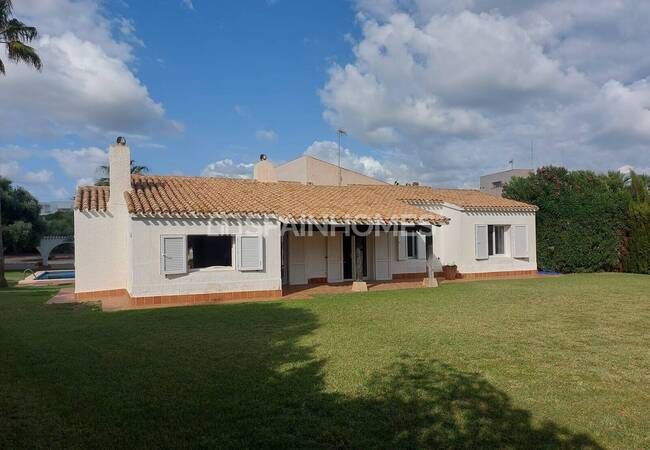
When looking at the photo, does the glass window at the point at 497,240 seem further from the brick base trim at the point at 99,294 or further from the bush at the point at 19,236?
the bush at the point at 19,236

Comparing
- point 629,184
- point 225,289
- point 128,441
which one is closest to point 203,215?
point 225,289

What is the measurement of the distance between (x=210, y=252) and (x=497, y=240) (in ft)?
48.6

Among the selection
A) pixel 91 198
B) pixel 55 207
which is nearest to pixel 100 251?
pixel 91 198

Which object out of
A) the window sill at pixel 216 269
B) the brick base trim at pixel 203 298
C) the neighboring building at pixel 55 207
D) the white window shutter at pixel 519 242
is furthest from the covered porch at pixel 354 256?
the neighboring building at pixel 55 207

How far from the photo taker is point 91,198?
690 inches

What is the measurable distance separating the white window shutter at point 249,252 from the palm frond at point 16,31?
1573 cm

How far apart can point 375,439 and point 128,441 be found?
2475mm

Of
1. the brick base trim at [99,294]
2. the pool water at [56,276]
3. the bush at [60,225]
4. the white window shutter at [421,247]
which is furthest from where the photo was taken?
the bush at [60,225]

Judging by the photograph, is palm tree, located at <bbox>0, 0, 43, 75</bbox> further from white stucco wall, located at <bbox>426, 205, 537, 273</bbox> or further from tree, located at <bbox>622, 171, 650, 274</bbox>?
tree, located at <bbox>622, 171, 650, 274</bbox>

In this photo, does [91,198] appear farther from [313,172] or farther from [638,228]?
[638,228]

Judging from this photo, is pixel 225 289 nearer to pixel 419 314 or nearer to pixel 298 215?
pixel 298 215

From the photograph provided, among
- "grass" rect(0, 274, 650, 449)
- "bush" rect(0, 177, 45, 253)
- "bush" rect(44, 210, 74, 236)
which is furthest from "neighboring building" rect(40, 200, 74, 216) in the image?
"grass" rect(0, 274, 650, 449)

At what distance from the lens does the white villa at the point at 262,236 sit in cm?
1517

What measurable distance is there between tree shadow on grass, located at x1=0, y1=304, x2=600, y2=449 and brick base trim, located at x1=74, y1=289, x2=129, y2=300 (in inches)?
334
